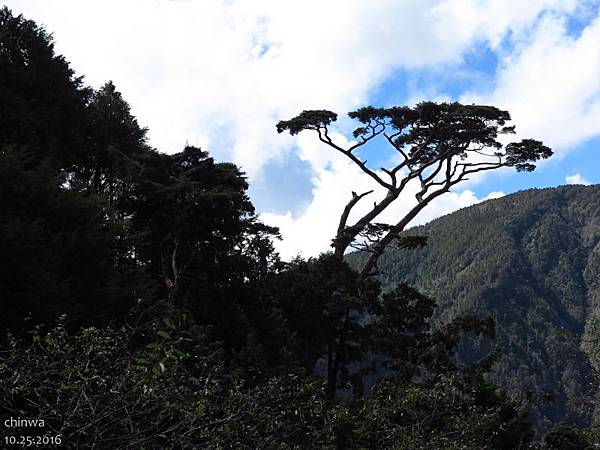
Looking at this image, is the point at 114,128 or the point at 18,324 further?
the point at 114,128

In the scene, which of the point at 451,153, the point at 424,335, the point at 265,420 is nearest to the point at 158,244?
the point at 424,335

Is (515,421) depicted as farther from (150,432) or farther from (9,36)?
(9,36)

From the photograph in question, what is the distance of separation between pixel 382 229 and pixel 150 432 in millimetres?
18208

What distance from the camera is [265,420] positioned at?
7789 millimetres

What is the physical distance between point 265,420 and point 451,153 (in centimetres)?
1856

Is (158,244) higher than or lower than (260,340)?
higher

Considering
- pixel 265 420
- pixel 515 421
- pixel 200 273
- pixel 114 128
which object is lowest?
pixel 515 421

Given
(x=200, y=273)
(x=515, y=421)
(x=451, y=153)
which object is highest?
(x=451, y=153)

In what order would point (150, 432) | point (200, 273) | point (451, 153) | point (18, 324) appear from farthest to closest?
1. point (451, 153)
2. point (200, 273)
3. point (18, 324)
4. point (150, 432)

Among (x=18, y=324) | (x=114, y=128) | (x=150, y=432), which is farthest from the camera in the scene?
(x=114, y=128)

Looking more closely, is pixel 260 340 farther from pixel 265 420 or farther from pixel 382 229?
pixel 265 420

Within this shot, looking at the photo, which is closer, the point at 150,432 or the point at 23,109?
the point at 150,432

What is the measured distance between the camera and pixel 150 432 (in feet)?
16.0

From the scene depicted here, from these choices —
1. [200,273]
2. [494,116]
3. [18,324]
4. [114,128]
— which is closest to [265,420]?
[18,324]
